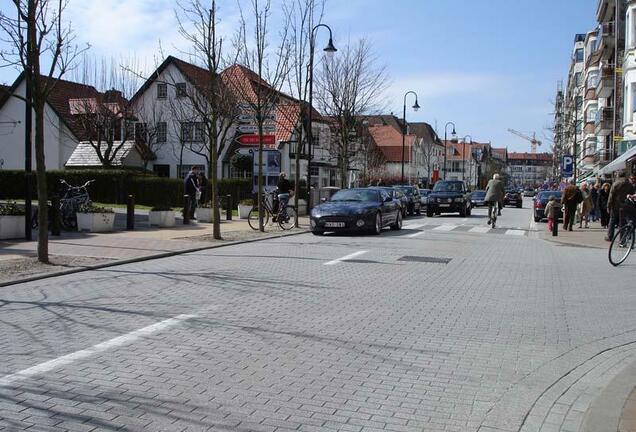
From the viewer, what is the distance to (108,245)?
1438 cm

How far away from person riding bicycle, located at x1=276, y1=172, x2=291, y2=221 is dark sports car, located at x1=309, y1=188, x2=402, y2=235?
1.90m

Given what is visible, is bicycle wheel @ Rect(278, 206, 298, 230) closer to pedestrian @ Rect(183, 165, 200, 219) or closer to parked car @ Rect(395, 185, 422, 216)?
A: pedestrian @ Rect(183, 165, 200, 219)

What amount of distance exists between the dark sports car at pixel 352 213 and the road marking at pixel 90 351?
11.5 metres

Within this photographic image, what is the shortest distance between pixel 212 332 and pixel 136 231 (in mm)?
12370

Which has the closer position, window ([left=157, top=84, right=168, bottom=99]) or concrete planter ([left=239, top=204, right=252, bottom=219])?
concrete planter ([left=239, top=204, right=252, bottom=219])

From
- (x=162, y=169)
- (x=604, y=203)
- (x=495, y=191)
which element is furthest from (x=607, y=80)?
(x=162, y=169)

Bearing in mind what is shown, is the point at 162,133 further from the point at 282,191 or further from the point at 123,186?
the point at 282,191

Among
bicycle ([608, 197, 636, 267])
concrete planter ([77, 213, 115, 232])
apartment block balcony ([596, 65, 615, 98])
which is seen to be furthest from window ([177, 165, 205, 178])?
bicycle ([608, 197, 636, 267])

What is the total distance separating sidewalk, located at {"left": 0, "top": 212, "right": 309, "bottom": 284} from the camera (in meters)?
11.1

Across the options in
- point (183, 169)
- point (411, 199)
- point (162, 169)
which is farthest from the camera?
point (162, 169)

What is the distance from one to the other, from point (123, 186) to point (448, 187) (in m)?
17.1

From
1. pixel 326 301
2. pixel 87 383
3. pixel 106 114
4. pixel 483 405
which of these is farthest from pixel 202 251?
pixel 106 114

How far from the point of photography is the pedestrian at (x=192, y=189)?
73.8ft

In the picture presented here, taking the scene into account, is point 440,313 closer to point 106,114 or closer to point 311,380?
point 311,380
